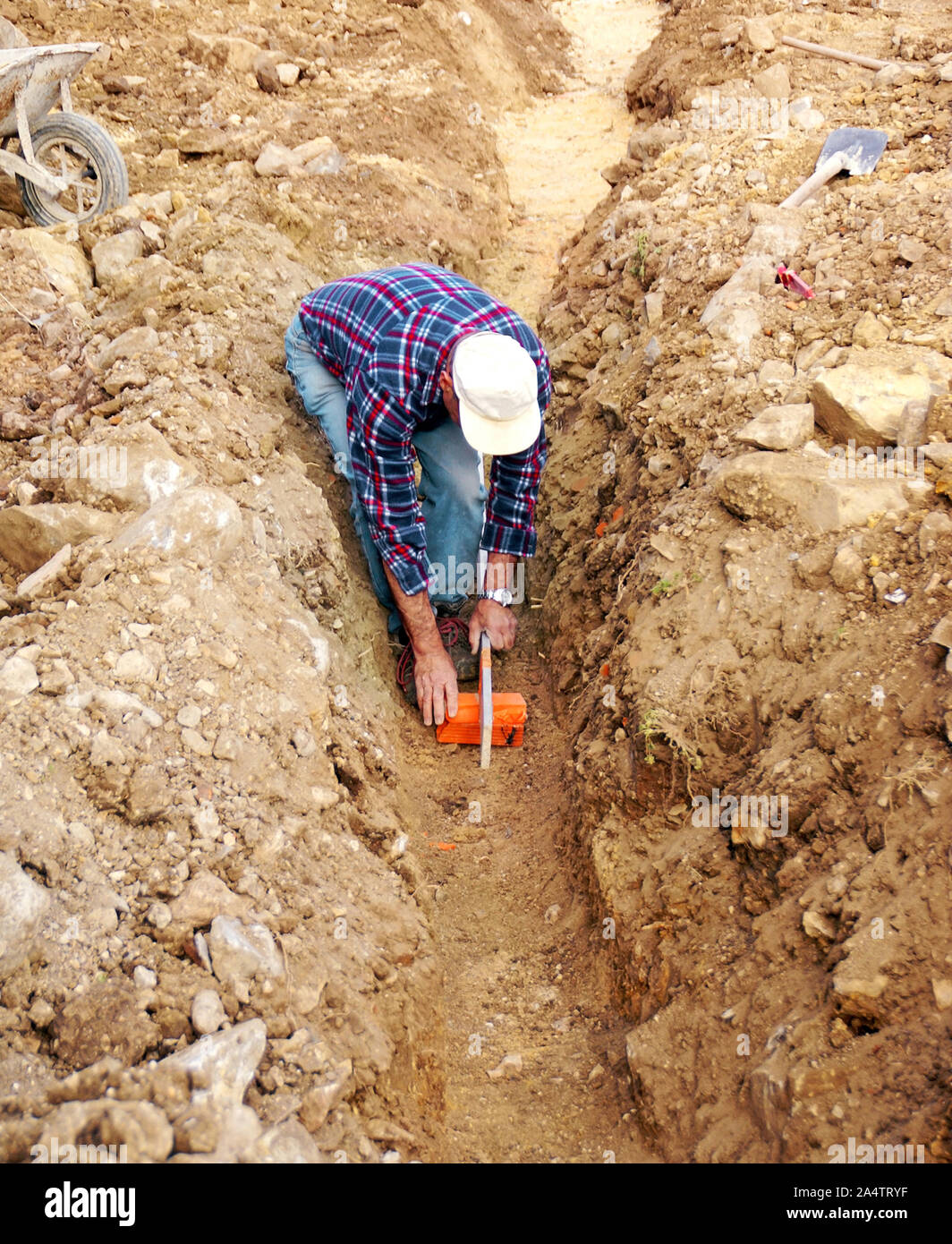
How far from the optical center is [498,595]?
12.5 ft

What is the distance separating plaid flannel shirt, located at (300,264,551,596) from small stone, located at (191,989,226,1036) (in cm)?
182

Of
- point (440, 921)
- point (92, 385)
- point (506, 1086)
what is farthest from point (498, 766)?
point (92, 385)

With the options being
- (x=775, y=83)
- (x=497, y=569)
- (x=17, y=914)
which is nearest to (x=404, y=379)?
(x=497, y=569)

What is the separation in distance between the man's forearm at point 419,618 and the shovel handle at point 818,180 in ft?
8.89

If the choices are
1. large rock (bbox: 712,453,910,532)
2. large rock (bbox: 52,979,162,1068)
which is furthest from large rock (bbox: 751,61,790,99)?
large rock (bbox: 52,979,162,1068)

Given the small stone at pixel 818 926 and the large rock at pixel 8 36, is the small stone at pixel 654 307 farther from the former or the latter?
the large rock at pixel 8 36

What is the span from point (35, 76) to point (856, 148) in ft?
13.7

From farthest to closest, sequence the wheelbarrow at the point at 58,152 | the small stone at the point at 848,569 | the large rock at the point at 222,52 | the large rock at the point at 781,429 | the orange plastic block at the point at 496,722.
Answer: the large rock at the point at 222,52
the wheelbarrow at the point at 58,152
the orange plastic block at the point at 496,722
the large rock at the point at 781,429
the small stone at the point at 848,569

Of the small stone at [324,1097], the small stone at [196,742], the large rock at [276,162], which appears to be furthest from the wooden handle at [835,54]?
the small stone at [324,1097]

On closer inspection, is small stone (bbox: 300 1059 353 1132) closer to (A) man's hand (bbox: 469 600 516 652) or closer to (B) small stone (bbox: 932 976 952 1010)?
(B) small stone (bbox: 932 976 952 1010)

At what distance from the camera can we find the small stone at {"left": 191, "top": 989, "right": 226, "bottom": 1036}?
74.6 inches

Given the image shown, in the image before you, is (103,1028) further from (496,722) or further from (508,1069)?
(496,722)

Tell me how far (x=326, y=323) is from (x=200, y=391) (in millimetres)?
576

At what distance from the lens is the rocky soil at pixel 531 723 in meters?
Result: 1.96
